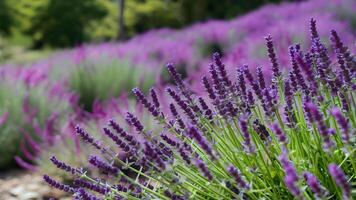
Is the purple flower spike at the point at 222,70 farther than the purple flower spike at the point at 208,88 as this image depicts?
No

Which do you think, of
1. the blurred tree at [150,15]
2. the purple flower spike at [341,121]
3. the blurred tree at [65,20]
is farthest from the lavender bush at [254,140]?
the blurred tree at [150,15]

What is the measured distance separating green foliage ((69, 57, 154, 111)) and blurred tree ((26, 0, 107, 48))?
1228 centimetres

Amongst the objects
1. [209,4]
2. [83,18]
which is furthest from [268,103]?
[209,4]

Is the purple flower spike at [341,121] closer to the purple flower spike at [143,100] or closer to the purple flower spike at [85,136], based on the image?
the purple flower spike at [143,100]

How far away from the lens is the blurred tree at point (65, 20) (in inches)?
736

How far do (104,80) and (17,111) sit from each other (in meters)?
1.57

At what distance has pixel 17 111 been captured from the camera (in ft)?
16.0

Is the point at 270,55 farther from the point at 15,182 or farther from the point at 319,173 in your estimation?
the point at 15,182

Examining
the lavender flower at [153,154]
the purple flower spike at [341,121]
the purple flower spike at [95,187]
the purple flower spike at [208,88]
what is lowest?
the purple flower spike at [95,187]

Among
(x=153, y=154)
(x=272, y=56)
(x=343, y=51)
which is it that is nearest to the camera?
(x=153, y=154)

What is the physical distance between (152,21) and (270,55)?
19631 millimetres

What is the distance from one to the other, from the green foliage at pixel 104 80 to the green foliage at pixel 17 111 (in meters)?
0.90

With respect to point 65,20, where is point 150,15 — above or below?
above

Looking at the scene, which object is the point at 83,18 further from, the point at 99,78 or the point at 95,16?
the point at 99,78
